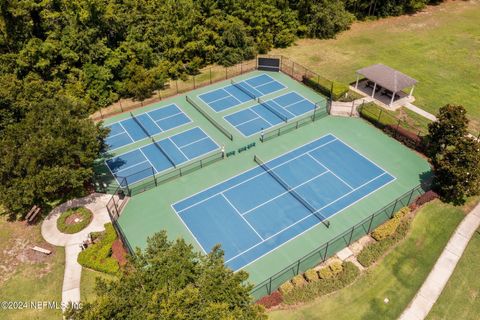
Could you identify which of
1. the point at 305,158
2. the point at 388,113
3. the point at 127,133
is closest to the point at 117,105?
the point at 127,133

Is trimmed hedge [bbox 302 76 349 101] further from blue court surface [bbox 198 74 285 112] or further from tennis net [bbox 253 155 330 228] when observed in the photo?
tennis net [bbox 253 155 330 228]

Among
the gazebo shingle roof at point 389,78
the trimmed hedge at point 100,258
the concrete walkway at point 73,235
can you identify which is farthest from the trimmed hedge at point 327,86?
the trimmed hedge at point 100,258

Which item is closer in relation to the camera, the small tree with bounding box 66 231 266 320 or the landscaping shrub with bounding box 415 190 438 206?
the small tree with bounding box 66 231 266 320

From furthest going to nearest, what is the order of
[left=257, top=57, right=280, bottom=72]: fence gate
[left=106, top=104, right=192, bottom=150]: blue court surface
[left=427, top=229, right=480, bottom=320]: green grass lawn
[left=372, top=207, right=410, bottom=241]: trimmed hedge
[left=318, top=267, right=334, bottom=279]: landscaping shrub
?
[left=257, top=57, right=280, bottom=72]: fence gate < [left=106, top=104, right=192, bottom=150]: blue court surface < [left=372, top=207, right=410, bottom=241]: trimmed hedge < [left=318, top=267, right=334, bottom=279]: landscaping shrub < [left=427, top=229, right=480, bottom=320]: green grass lawn

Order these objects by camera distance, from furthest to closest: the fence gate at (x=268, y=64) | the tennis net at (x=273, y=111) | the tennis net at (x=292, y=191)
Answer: the fence gate at (x=268, y=64), the tennis net at (x=273, y=111), the tennis net at (x=292, y=191)

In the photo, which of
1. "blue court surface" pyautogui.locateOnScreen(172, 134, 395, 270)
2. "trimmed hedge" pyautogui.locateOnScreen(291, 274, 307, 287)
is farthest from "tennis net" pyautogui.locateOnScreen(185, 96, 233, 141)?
"trimmed hedge" pyautogui.locateOnScreen(291, 274, 307, 287)

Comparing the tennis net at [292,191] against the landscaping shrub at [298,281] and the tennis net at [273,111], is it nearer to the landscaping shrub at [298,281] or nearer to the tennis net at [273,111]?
the landscaping shrub at [298,281]
